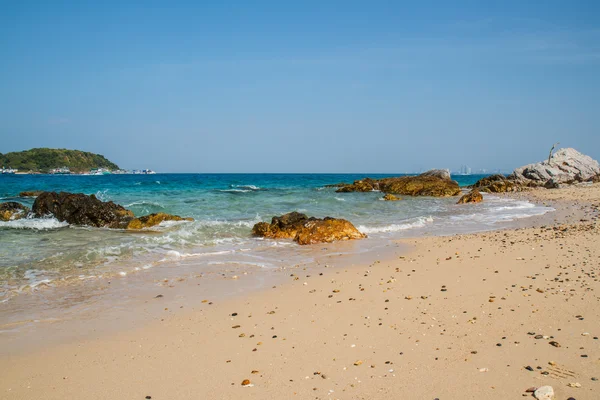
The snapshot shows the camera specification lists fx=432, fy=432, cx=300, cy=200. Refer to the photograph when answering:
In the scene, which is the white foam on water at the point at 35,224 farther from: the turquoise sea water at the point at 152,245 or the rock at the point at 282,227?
the rock at the point at 282,227

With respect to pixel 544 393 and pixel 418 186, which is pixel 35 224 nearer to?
pixel 544 393

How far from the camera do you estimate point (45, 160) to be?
11875cm

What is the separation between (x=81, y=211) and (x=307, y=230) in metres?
9.97

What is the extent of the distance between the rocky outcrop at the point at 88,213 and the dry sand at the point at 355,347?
1084cm

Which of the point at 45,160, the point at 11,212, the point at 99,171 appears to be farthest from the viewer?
the point at 99,171

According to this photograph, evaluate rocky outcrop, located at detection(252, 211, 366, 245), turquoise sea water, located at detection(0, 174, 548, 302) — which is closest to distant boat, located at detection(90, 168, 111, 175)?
turquoise sea water, located at detection(0, 174, 548, 302)

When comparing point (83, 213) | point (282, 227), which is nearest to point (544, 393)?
point (282, 227)

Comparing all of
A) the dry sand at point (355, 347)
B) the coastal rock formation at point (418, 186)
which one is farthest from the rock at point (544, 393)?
the coastal rock formation at point (418, 186)

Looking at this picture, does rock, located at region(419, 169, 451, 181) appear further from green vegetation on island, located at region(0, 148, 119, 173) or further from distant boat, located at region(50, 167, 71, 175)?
green vegetation on island, located at region(0, 148, 119, 173)

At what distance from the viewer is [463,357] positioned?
4195mm

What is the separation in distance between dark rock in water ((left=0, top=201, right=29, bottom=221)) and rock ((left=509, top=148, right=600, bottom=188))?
39599 millimetres

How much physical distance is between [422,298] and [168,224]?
40.1ft

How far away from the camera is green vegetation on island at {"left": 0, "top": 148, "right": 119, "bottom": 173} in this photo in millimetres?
116438

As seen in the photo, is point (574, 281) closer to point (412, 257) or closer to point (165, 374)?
point (412, 257)
